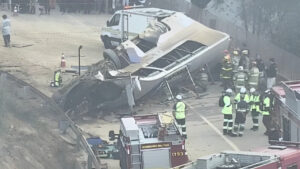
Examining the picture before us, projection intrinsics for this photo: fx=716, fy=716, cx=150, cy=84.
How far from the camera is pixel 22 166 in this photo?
14953 millimetres

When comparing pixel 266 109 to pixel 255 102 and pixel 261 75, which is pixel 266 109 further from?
pixel 261 75

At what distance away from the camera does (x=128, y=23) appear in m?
29.2

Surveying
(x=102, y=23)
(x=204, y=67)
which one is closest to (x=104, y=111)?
(x=204, y=67)

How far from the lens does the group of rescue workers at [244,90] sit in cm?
1933

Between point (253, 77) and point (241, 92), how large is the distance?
10.8ft

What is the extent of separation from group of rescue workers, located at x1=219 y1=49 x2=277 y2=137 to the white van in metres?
3.81

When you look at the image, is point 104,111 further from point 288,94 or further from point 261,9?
point 261,9

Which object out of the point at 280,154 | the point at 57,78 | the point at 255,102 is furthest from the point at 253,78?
the point at 280,154

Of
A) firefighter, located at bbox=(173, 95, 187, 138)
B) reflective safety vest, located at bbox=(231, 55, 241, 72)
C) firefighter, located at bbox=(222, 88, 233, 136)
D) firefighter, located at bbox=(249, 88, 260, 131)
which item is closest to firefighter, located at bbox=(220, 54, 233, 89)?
A: reflective safety vest, located at bbox=(231, 55, 241, 72)

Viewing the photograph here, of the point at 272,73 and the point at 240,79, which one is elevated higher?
the point at 272,73

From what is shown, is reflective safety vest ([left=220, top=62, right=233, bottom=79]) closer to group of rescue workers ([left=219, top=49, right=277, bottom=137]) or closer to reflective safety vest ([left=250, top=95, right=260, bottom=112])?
group of rescue workers ([left=219, top=49, right=277, bottom=137])

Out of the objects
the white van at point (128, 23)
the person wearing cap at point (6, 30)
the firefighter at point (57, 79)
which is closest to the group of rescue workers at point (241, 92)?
the white van at point (128, 23)

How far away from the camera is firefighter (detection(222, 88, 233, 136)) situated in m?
19.2

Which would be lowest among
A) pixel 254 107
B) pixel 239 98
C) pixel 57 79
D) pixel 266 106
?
pixel 254 107
